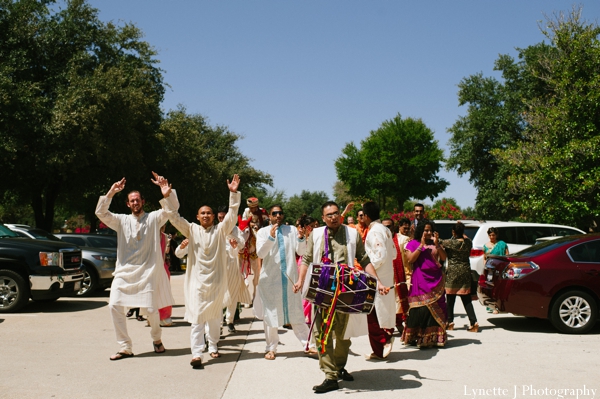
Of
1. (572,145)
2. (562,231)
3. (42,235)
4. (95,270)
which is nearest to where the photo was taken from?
(95,270)

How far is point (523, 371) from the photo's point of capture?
6883mm

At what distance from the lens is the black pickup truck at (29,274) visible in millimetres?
11484

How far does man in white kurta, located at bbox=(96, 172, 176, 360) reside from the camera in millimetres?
7469

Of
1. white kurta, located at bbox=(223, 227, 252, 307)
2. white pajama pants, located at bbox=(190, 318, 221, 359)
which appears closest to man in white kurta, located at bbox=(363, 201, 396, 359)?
white pajama pants, located at bbox=(190, 318, 221, 359)

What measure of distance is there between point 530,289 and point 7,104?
19155 millimetres

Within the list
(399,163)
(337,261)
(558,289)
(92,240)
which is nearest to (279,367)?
(337,261)

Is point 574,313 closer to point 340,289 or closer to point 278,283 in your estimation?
point 278,283

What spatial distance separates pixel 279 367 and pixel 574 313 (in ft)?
16.5

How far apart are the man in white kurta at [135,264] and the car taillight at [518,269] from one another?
5.38 m

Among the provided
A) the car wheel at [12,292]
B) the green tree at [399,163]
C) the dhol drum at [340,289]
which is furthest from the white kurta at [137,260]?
the green tree at [399,163]

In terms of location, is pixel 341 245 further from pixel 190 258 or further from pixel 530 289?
pixel 530 289

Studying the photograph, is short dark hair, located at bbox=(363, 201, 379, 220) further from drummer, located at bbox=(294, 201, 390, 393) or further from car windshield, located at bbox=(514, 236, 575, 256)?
→ car windshield, located at bbox=(514, 236, 575, 256)

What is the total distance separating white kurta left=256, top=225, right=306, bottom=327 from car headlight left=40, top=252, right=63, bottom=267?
567cm

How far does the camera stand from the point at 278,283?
788 centimetres
